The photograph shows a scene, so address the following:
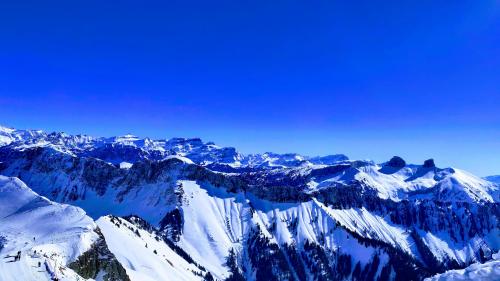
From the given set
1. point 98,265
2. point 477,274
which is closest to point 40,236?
point 98,265

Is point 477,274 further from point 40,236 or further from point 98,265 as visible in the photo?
point 40,236

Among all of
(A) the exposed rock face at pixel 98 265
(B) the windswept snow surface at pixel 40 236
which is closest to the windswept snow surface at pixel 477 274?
(B) the windswept snow surface at pixel 40 236

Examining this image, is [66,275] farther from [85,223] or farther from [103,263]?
[85,223]

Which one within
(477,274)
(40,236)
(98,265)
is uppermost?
(477,274)

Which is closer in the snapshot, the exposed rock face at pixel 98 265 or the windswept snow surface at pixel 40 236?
the windswept snow surface at pixel 40 236

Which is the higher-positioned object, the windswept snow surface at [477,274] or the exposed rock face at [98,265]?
the windswept snow surface at [477,274]

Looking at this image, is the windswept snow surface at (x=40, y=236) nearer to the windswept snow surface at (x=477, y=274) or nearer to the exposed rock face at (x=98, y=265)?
the exposed rock face at (x=98, y=265)

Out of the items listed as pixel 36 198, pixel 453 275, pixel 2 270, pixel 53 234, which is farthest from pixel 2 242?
pixel 453 275

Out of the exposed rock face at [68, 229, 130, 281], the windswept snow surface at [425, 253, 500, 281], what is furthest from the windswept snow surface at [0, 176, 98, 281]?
the windswept snow surface at [425, 253, 500, 281]
